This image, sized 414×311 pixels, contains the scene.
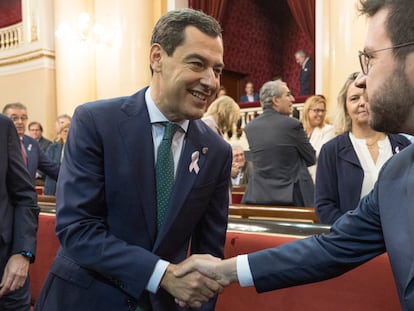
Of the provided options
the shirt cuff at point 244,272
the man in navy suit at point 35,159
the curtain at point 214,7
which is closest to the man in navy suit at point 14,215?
the shirt cuff at point 244,272

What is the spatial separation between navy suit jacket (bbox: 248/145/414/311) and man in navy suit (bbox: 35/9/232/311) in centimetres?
24

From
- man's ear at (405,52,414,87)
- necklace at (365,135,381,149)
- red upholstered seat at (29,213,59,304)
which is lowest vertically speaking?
red upholstered seat at (29,213,59,304)

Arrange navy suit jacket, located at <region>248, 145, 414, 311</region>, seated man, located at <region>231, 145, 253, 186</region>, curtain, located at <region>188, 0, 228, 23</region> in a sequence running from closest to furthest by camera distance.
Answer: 1. navy suit jacket, located at <region>248, 145, 414, 311</region>
2. seated man, located at <region>231, 145, 253, 186</region>
3. curtain, located at <region>188, 0, 228, 23</region>

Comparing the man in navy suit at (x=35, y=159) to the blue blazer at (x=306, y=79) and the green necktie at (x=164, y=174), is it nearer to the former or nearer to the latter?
the green necktie at (x=164, y=174)

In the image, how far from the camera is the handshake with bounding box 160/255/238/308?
144cm

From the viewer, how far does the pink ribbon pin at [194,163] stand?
151cm

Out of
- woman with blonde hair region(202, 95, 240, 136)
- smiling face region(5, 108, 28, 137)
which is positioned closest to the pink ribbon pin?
woman with blonde hair region(202, 95, 240, 136)

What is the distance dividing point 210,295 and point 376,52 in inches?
34.5

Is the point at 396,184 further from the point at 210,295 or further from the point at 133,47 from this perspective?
the point at 133,47

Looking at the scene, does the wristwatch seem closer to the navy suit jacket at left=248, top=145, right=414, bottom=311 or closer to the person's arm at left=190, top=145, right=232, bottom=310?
the person's arm at left=190, top=145, right=232, bottom=310

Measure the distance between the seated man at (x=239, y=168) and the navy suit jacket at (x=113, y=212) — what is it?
10.2ft

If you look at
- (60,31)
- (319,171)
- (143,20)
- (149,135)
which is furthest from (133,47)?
(149,135)

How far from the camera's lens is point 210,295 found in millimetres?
1538

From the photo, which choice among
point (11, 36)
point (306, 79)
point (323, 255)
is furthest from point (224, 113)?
point (11, 36)
